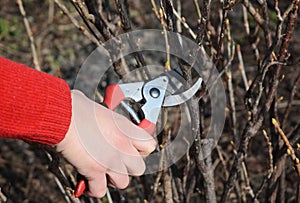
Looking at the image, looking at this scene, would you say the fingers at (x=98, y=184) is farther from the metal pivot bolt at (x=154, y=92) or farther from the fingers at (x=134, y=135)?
the metal pivot bolt at (x=154, y=92)

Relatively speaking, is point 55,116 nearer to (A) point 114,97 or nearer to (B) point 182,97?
(A) point 114,97

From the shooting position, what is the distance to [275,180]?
1989 millimetres

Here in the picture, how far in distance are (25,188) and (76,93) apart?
1.61 meters

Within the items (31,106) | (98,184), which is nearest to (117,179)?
(98,184)

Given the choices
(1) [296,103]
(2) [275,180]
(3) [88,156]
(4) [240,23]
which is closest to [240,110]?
(1) [296,103]

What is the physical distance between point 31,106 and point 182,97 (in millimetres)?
454

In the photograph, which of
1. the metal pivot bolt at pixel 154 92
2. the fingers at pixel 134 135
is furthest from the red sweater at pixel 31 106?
the metal pivot bolt at pixel 154 92

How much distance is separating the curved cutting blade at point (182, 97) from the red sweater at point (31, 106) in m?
0.34

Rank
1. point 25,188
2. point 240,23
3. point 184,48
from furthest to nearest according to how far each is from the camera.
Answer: point 240,23 → point 25,188 → point 184,48

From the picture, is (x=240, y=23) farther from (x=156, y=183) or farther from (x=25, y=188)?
(x=156, y=183)

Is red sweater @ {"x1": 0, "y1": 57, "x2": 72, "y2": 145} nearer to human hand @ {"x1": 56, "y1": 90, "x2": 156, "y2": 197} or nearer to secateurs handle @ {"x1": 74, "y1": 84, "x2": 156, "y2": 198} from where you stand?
human hand @ {"x1": 56, "y1": 90, "x2": 156, "y2": 197}

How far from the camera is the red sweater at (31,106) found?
1459 mm

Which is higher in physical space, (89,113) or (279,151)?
(89,113)

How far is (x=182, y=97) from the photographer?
5.54 ft
